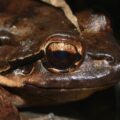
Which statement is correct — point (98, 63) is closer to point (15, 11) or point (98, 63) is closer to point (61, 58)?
point (61, 58)

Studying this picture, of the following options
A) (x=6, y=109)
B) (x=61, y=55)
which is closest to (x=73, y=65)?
(x=61, y=55)

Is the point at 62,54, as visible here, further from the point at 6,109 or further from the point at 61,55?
the point at 6,109

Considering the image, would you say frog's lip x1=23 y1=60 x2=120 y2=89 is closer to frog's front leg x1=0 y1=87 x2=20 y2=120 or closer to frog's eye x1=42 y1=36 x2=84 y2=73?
frog's eye x1=42 y1=36 x2=84 y2=73

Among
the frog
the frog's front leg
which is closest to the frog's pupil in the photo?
the frog

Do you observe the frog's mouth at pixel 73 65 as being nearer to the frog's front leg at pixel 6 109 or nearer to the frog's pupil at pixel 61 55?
the frog's pupil at pixel 61 55

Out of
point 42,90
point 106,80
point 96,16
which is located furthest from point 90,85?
point 96,16

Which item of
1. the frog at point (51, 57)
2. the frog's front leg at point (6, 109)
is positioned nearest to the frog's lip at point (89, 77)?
the frog at point (51, 57)

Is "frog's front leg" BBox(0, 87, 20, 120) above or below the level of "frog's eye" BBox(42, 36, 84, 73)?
below
